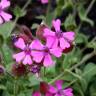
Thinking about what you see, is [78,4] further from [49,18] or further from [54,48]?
[54,48]

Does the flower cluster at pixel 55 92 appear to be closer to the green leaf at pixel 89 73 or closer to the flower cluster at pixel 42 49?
the flower cluster at pixel 42 49

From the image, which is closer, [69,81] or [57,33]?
[57,33]

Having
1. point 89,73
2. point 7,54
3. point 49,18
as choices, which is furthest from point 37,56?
point 49,18

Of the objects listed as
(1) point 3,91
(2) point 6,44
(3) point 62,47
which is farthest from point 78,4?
(3) point 62,47

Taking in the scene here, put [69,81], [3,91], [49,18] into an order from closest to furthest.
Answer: [3,91] < [69,81] < [49,18]

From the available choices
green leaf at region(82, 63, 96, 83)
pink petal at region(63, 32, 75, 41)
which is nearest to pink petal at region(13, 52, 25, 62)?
pink petal at region(63, 32, 75, 41)

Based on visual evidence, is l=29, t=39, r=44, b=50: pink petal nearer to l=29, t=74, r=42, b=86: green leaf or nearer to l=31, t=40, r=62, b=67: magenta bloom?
l=31, t=40, r=62, b=67: magenta bloom

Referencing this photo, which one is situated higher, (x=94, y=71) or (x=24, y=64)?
(x=94, y=71)
